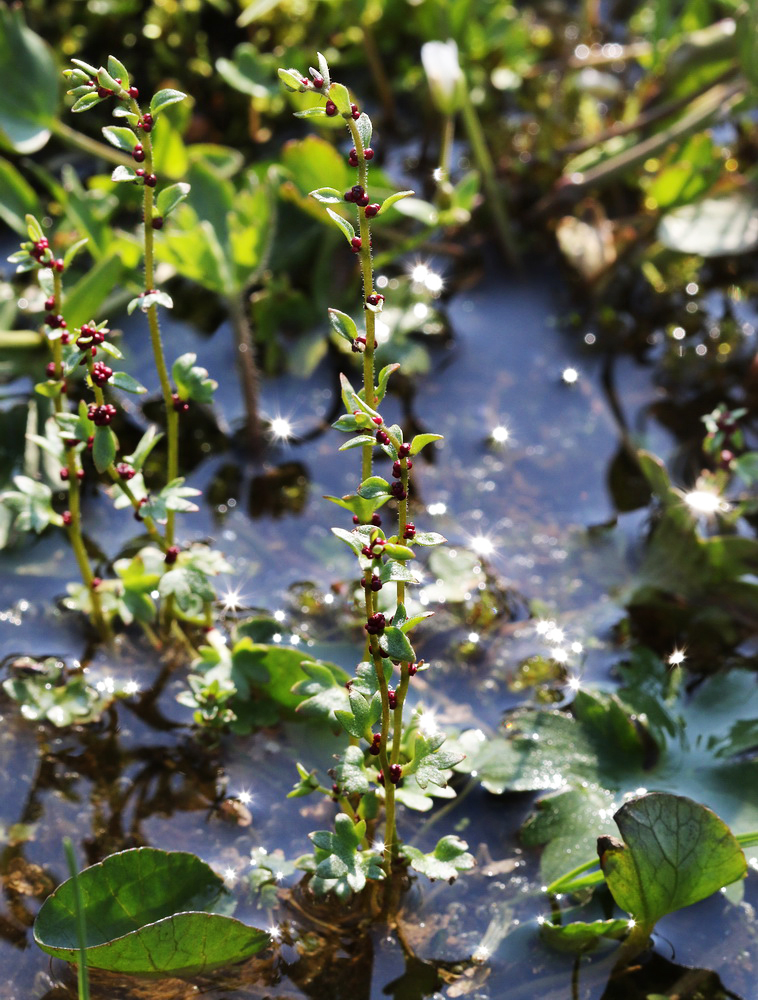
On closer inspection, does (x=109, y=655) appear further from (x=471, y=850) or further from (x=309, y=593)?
(x=471, y=850)

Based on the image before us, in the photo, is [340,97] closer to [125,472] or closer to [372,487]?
[372,487]

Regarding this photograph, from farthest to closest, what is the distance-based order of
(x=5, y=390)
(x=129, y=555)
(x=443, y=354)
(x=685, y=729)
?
(x=443, y=354), (x=5, y=390), (x=129, y=555), (x=685, y=729)

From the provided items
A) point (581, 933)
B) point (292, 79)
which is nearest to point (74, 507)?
point (292, 79)

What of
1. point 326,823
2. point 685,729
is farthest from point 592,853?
point 326,823

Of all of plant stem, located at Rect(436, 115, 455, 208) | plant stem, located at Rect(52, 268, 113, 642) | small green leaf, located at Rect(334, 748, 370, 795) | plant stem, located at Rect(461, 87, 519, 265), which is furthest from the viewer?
plant stem, located at Rect(461, 87, 519, 265)

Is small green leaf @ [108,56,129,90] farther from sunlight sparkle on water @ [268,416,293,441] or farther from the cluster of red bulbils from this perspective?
sunlight sparkle on water @ [268,416,293,441]

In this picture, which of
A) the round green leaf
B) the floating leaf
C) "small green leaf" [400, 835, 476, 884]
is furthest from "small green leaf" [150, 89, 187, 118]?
the floating leaf
